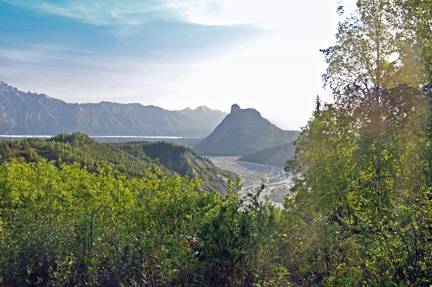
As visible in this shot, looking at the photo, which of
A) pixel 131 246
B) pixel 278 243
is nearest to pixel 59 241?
pixel 131 246

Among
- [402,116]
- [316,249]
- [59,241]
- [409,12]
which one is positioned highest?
[409,12]

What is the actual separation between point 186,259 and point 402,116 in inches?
511

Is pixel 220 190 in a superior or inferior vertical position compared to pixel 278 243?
inferior

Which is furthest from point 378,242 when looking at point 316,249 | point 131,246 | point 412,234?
point 131,246

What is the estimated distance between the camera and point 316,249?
11398 mm

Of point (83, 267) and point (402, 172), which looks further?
point (402, 172)

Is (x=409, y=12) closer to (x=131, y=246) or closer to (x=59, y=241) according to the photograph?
(x=131, y=246)

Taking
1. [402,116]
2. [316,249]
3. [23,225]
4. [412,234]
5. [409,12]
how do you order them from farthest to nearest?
[402,116]
[409,12]
[316,249]
[23,225]
[412,234]

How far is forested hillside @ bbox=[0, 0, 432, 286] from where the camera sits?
23.7 feet

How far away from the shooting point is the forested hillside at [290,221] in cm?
723

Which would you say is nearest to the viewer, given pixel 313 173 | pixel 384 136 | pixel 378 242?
pixel 378 242

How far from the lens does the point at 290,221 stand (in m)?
10.9

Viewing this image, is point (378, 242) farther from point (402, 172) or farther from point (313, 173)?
point (313, 173)

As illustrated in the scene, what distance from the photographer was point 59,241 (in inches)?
348
